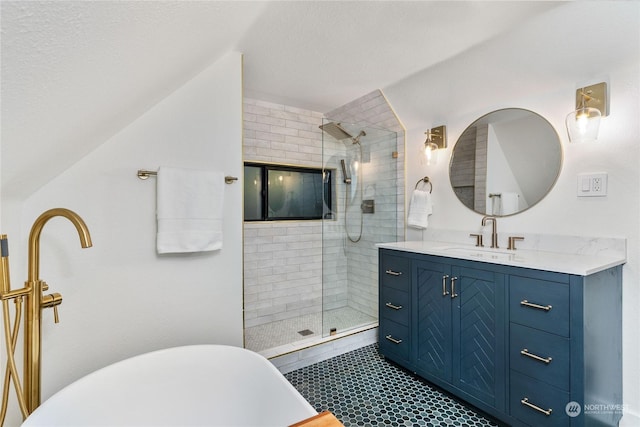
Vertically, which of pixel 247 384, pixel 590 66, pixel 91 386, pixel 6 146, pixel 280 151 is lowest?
pixel 247 384

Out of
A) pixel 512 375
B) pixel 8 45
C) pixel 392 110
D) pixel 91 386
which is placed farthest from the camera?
pixel 392 110

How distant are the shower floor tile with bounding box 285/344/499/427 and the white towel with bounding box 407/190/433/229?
1222 mm

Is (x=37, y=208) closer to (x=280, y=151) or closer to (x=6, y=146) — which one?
(x=6, y=146)

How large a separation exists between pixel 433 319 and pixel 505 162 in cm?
128

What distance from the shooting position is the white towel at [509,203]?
2178mm

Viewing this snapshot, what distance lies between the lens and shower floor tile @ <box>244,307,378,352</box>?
8.43 feet

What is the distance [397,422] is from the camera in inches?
69.1

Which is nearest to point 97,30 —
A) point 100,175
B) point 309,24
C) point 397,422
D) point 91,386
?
point 100,175

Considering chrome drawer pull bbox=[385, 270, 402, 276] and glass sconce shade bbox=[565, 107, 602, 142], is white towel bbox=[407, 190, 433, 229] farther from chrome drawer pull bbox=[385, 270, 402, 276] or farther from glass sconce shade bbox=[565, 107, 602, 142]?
glass sconce shade bbox=[565, 107, 602, 142]

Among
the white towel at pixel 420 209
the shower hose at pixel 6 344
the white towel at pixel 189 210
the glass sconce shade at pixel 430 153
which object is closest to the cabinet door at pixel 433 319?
the white towel at pixel 420 209

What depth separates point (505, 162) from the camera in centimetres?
225

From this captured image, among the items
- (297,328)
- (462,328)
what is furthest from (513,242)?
(297,328)

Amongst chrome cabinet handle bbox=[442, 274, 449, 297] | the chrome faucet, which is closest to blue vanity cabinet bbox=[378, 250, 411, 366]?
chrome cabinet handle bbox=[442, 274, 449, 297]

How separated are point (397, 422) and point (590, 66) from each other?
236 cm
